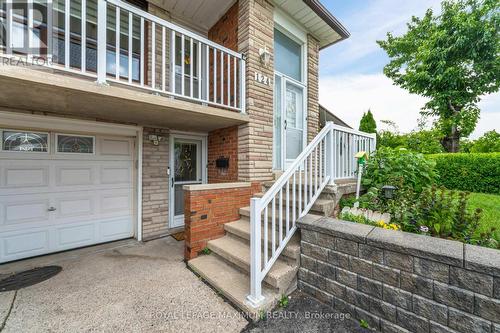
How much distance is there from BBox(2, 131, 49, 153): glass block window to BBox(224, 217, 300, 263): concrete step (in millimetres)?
3423

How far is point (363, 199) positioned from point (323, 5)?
4.10 meters

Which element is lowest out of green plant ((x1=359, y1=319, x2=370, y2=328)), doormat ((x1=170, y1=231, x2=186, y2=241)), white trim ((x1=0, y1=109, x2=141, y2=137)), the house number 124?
green plant ((x1=359, y1=319, x2=370, y2=328))

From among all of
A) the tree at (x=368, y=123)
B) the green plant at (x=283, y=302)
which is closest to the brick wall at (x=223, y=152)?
the green plant at (x=283, y=302)

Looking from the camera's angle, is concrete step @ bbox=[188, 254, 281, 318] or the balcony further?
the balcony

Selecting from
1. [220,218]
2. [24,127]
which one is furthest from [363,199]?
[24,127]

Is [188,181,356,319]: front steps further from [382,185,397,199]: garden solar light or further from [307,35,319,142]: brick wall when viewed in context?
[307,35,319,142]: brick wall

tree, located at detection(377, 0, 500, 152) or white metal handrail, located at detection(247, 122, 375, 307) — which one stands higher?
tree, located at detection(377, 0, 500, 152)

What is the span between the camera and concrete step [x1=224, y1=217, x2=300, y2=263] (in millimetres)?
2578

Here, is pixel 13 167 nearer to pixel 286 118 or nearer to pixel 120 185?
pixel 120 185

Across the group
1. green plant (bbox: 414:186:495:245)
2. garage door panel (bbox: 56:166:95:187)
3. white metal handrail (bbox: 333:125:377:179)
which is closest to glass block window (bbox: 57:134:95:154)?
garage door panel (bbox: 56:166:95:187)

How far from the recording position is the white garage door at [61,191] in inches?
129

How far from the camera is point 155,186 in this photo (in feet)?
14.2

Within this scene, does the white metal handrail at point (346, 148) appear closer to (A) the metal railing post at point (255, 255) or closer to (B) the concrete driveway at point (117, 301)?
(A) the metal railing post at point (255, 255)

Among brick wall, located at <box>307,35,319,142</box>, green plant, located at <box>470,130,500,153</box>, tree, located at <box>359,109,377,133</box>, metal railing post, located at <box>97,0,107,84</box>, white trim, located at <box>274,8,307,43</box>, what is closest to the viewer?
metal railing post, located at <box>97,0,107,84</box>
